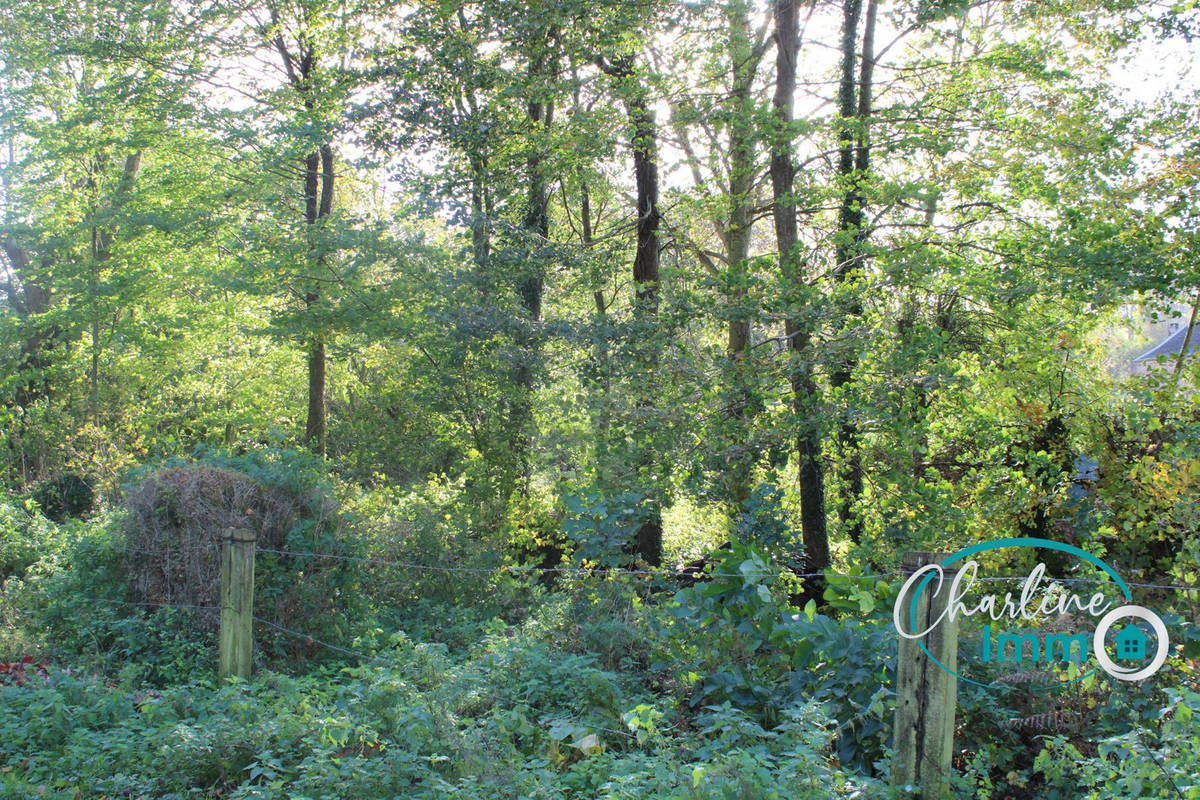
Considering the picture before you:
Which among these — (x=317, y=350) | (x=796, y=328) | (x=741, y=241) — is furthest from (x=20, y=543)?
(x=741, y=241)

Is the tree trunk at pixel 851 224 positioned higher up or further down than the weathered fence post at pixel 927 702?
higher up

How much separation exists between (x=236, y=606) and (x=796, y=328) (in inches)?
257

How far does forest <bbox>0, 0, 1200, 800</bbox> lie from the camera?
14.4ft

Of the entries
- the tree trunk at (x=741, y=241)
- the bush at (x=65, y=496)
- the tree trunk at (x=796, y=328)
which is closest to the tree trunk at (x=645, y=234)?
the tree trunk at (x=741, y=241)

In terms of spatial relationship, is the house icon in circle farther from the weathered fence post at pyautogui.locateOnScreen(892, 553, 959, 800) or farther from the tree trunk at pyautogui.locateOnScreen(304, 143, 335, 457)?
the tree trunk at pyautogui.locateOnScreen(304, 143, 335, 457)

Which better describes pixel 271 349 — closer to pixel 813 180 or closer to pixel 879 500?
pixel 813 180

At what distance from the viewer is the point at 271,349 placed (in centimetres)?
1958

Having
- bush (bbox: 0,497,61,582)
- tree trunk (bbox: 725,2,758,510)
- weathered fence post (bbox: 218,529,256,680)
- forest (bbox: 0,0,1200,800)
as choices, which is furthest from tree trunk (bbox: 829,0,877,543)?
bush (bbox: 0,497,61,582)

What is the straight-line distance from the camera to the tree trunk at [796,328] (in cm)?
910

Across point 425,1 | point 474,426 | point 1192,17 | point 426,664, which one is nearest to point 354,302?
point 474,426

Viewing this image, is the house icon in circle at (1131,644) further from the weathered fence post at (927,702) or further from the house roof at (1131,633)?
the weathered fence post at (927,702)

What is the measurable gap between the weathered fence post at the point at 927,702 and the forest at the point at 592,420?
0.02 metres

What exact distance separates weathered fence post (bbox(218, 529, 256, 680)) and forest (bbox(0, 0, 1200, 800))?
3 cm

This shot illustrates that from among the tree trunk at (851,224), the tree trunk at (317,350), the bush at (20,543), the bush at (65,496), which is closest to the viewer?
the tree trunk at (851,224)
